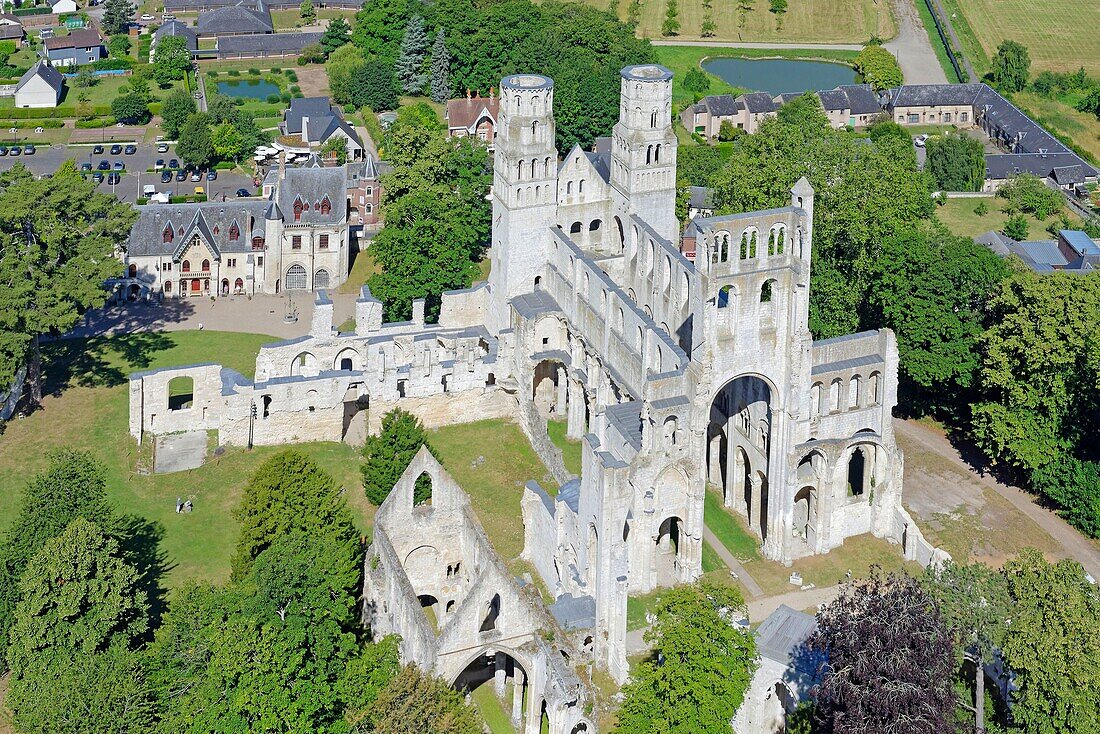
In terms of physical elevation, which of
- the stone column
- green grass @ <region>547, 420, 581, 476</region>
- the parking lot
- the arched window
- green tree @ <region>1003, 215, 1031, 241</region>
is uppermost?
the parking lot

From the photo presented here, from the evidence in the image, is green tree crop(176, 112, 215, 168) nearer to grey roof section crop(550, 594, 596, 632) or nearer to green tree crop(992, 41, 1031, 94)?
grey roof section crop(550, 594, 596, 632)

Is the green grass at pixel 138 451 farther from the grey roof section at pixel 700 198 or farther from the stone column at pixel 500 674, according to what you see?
the grey roof section at pixel 700 198

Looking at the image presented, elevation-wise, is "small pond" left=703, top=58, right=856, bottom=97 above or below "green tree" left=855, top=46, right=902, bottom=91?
below

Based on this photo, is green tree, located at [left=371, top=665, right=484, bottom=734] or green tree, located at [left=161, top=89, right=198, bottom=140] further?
green tree, located at [left=161, top=89, right=198, bottom=140]

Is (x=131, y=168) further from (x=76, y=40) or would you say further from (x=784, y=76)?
(x=784, y=76)

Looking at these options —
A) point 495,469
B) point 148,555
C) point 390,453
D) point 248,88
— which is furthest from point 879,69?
point 148,555

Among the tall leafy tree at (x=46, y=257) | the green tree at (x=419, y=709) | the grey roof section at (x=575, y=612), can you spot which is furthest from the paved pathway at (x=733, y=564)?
the tall leafy tree at (x=46, y=257)

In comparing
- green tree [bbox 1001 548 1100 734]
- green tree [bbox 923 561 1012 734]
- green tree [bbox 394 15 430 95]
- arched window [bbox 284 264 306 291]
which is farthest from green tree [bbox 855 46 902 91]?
green tree [bbox 1001 548 1100 734]
